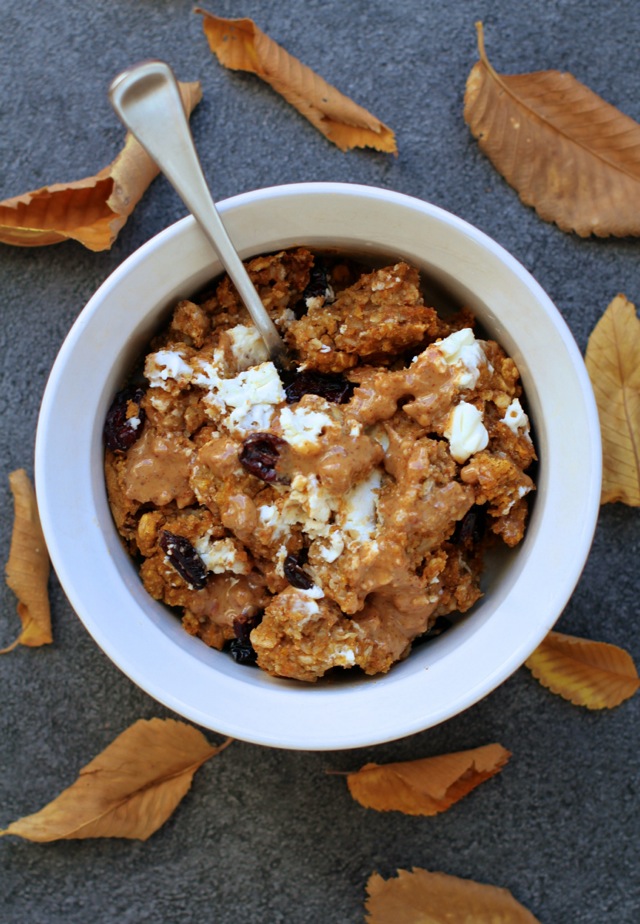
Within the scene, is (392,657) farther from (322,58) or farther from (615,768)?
(322,58)

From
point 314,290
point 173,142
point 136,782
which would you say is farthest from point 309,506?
point 136,782

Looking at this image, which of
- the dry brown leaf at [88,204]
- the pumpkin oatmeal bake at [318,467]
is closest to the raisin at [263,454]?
the pumpkin oatmeal bake at [318,467]

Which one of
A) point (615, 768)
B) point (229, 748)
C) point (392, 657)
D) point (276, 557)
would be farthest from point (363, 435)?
point (615, 768)

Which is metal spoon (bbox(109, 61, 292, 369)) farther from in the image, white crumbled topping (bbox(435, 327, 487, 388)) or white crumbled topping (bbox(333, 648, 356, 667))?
white crumbled topping (bbox(333, 648, 356, 667))

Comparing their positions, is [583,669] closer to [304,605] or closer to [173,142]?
[304,605]

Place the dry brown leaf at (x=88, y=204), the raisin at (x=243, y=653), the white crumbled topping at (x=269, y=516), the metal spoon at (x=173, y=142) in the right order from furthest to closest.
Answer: the dry brown leaf at (x=88, y=204) → the raisin at (x=243, y=653) → the white crumbled topping at (x=269, y=516) → the metal spoon at (x=173, y=142)

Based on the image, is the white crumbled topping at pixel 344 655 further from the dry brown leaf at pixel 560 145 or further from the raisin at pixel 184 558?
the dry brown leaf at pixel 560 145
